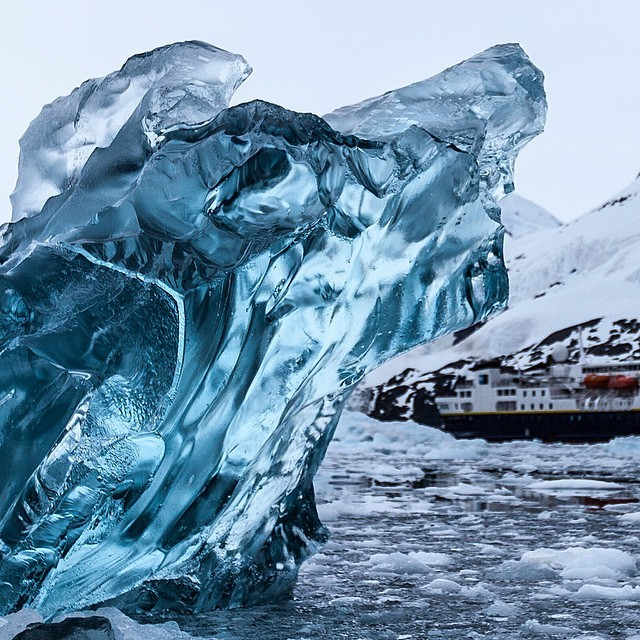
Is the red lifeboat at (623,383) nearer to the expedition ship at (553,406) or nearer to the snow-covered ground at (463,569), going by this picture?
the expedition ship at (553,406)

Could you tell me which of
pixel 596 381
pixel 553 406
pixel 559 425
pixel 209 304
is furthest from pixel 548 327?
pixel 209 304

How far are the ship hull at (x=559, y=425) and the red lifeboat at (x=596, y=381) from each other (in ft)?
1.83

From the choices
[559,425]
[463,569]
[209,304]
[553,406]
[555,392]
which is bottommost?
[559,425]

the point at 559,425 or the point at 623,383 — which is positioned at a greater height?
the point at 623,383

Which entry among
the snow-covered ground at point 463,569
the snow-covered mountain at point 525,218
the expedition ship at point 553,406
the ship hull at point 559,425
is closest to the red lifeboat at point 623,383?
the expedition ship at point 553,406

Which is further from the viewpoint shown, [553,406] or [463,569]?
[553,406]

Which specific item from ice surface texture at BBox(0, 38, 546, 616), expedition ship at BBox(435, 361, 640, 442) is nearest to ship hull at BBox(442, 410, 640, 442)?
expedition ship at BBox(435, 361, 640, 442)

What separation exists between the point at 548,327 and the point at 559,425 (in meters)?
6.42

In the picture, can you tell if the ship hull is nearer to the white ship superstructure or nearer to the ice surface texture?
the white ship superstructure

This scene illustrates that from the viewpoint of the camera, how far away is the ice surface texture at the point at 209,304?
1.46 m

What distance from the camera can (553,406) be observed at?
12508mm

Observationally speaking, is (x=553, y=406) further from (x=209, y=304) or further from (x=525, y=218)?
(x=525, y=218)

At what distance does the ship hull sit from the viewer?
12.3 meters

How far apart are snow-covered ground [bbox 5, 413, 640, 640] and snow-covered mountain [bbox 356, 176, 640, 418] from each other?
44.0ft
